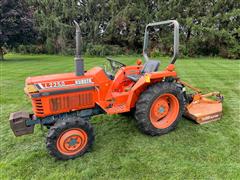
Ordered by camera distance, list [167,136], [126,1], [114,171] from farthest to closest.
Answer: [126,1] → [167,136] → [114,171]

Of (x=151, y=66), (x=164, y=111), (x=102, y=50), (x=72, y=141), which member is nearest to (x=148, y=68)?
(x=151, y=66)

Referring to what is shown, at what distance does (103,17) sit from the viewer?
57.4 feet

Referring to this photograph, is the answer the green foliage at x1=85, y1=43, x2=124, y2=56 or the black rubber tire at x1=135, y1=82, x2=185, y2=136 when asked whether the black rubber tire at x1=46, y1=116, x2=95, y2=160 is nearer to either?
the black rubber tire at x1=135, y1=82, x2=185, y2=136

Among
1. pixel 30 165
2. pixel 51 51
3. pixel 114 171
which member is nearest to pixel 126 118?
pixel 114 171

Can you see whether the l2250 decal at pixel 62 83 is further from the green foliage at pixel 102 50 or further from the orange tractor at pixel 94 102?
the green foliage at pixel 102 50

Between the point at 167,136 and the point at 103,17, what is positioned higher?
the point at 103,17

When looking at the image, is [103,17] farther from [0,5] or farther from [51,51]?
[0,5]

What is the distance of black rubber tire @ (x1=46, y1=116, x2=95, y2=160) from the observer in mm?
2990

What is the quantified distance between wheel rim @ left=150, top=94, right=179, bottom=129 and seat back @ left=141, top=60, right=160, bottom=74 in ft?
1.71

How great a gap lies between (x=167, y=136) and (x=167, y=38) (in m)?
12.8

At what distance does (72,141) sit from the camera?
3.15m

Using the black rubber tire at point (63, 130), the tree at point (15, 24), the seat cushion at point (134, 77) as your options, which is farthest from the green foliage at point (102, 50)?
the black rubber tire at point (63, 130)

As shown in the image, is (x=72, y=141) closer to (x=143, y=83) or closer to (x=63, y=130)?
(x=63, y=130)

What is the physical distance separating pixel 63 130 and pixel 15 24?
42.3 feet
